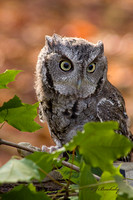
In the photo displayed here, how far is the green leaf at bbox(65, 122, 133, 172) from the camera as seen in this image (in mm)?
590

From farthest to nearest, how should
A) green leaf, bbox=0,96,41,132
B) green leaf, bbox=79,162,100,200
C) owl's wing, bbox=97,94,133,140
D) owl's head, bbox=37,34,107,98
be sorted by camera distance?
1. owl's wing, bbox=97,94,133,140
2. owl's head, bbox=37,34,107,98
3. green leaf, bbox=0,96,41,132
4. green leaf, bbox=79,162,100,200

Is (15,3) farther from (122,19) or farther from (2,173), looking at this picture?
(2,173)

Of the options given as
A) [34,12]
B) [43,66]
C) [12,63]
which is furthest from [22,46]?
[43,66]

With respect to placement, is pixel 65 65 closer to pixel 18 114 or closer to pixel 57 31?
pixel 18 114

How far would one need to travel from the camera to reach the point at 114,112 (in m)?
2.30

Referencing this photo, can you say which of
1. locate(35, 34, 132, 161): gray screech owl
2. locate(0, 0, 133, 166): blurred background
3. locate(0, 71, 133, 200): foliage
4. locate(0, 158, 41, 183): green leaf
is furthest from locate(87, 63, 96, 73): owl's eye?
locate(0, 0, 133, 166): blurred background

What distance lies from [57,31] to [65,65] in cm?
331

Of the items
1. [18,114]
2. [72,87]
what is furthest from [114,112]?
[18,114]

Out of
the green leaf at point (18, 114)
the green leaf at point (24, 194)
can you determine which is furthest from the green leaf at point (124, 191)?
the green leaf at point (18, 114)

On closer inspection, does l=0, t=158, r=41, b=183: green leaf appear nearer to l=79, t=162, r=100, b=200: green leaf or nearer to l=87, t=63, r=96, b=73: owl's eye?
l=79, t=162, r=100, b=200: green leaf

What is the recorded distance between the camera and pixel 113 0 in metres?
6.31

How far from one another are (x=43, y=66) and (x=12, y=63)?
112 inches

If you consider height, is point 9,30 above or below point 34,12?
below

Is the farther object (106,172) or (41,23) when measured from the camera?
(41,23)
